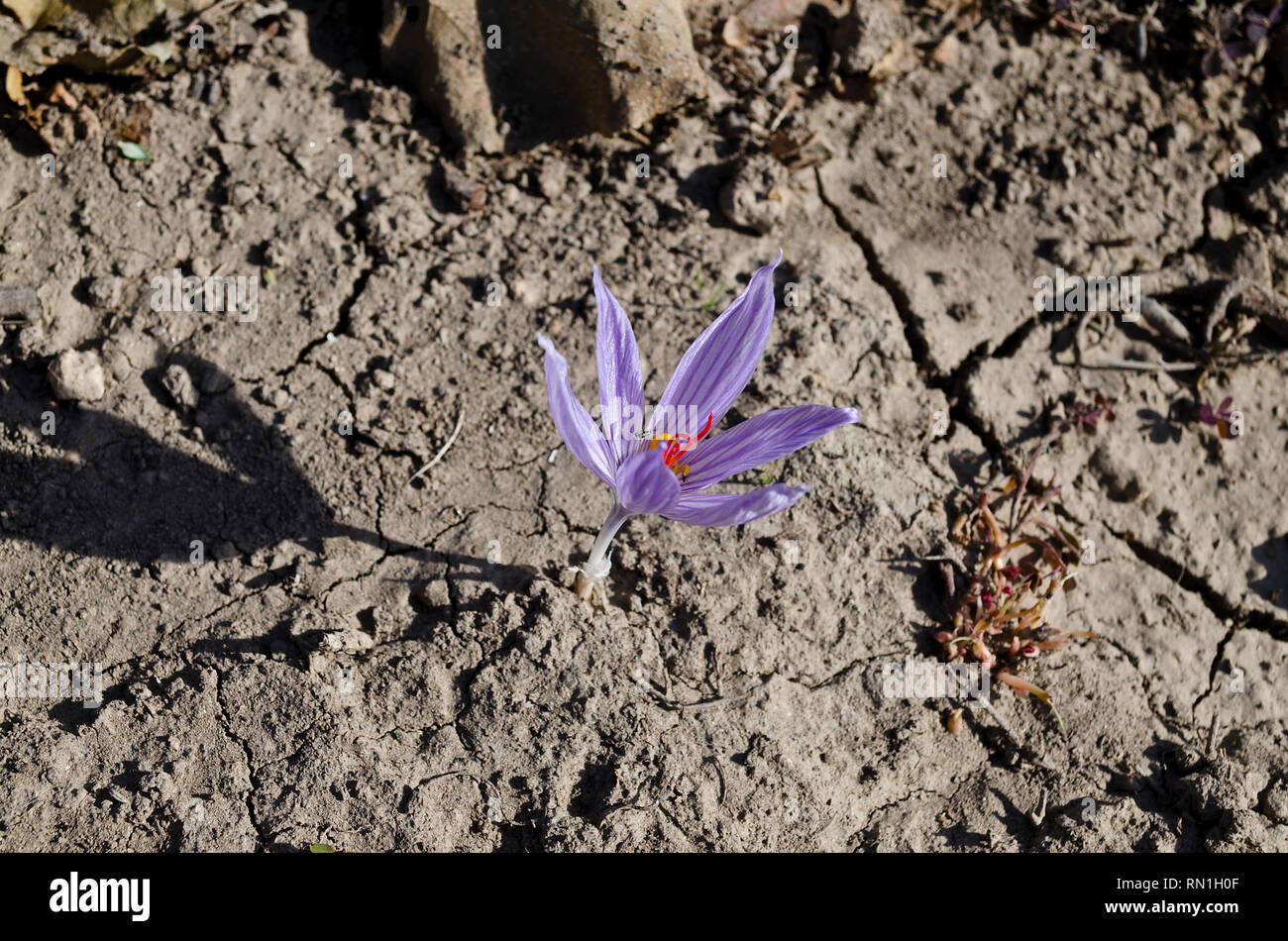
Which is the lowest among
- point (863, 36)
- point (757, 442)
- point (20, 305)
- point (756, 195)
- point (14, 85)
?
point (757, 442)

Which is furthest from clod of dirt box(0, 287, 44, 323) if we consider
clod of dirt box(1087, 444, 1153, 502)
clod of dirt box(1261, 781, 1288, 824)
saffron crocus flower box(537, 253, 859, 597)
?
clod of dirt box(1261, 781, 1288, 824)

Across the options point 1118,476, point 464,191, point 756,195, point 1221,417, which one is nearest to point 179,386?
point 464,191

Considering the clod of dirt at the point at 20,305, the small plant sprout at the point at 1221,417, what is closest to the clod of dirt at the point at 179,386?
the clod of dirt at the point at 20,305

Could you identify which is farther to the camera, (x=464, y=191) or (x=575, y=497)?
(x=464, y=191)

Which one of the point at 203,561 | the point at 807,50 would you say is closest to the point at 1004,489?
the point at 807,50

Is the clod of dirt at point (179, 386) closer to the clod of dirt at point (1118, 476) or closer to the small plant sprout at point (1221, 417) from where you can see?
the clod of dirt at point (1118, 476)

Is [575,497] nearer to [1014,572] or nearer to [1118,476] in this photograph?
[1014,572]

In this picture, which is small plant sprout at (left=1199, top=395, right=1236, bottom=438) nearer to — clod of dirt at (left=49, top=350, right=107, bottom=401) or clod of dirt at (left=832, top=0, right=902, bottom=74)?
clod of dirt at (left=832, top=0, right=902, bottom=74)
